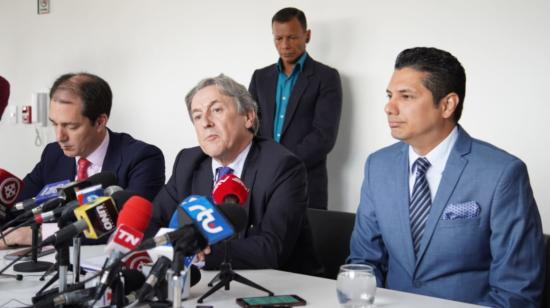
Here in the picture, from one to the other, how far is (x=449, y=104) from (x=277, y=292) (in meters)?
0.97

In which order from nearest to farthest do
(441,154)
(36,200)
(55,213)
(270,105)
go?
(55,213) < (36,200) < (441,154) < (270,105)

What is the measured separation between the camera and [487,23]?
3.92 m

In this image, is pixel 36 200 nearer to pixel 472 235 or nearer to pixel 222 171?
pixel 222 171

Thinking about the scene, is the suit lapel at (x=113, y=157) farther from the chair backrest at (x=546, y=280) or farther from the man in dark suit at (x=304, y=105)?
the chair backrest at (x=546, y=280)

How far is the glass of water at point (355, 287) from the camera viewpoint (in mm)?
1595

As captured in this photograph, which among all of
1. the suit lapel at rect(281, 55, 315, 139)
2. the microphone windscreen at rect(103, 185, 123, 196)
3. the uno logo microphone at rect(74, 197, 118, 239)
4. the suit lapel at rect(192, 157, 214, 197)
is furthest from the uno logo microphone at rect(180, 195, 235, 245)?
the suit lapel at rect(281, 55, 315, 139)

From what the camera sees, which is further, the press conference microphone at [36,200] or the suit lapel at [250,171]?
the suit lapel at [250,171]

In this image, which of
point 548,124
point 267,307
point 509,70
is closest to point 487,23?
point 509,70

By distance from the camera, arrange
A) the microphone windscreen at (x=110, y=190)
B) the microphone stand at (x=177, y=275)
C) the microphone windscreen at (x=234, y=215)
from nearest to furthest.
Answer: the microphone stand at (x=177, y=275), the microphone windscreen at (x=234, y=215), the microphone windscreen at (x=110, y=190)

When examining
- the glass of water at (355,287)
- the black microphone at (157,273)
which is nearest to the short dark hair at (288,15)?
the glass of water at (355,287)

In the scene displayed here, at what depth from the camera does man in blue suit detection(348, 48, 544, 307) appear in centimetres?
199

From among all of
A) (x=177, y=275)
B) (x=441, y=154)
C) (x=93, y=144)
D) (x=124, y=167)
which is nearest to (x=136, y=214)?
(x=177, y=275)

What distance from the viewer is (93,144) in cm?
304

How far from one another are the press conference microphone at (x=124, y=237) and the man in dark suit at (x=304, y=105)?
277cm
